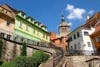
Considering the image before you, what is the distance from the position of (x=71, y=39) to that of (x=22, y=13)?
53.3 feet

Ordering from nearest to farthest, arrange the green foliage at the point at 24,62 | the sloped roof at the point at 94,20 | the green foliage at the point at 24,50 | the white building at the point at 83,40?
1. the green foliage at the point at 24,62
2. the green foliage at the point at 24,50
3. the white building at the point at 83,40
4. the sloped roof at the point at 94,20

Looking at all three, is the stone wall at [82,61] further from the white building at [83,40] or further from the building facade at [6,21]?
the building facade at [6,21]

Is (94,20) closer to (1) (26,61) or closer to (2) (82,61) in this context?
(2) (82,61)

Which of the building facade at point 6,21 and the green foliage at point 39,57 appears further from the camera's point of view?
the building facade at point 6,21

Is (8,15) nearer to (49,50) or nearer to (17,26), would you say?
(17,26)

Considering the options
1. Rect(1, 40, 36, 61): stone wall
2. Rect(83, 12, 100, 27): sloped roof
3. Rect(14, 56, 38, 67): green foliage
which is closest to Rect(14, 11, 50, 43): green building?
Rect(1, 40, 36, 61): stone wall

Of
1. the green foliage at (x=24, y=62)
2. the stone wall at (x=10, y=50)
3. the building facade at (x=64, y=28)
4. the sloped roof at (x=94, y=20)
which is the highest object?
the building facade at (x=64, y=28)

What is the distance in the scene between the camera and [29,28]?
57.0m

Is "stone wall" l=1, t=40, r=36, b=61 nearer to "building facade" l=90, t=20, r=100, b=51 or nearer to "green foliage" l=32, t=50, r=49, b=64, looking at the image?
"green foliage" l=32, t=50, r=49, b=64

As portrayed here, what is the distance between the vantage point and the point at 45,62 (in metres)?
39.0

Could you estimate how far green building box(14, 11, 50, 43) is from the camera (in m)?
51.8

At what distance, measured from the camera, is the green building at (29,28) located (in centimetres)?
5184

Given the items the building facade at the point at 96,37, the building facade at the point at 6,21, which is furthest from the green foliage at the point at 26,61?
the building facade at the point at 96,37

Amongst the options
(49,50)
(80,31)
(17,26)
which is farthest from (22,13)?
(80,31)
